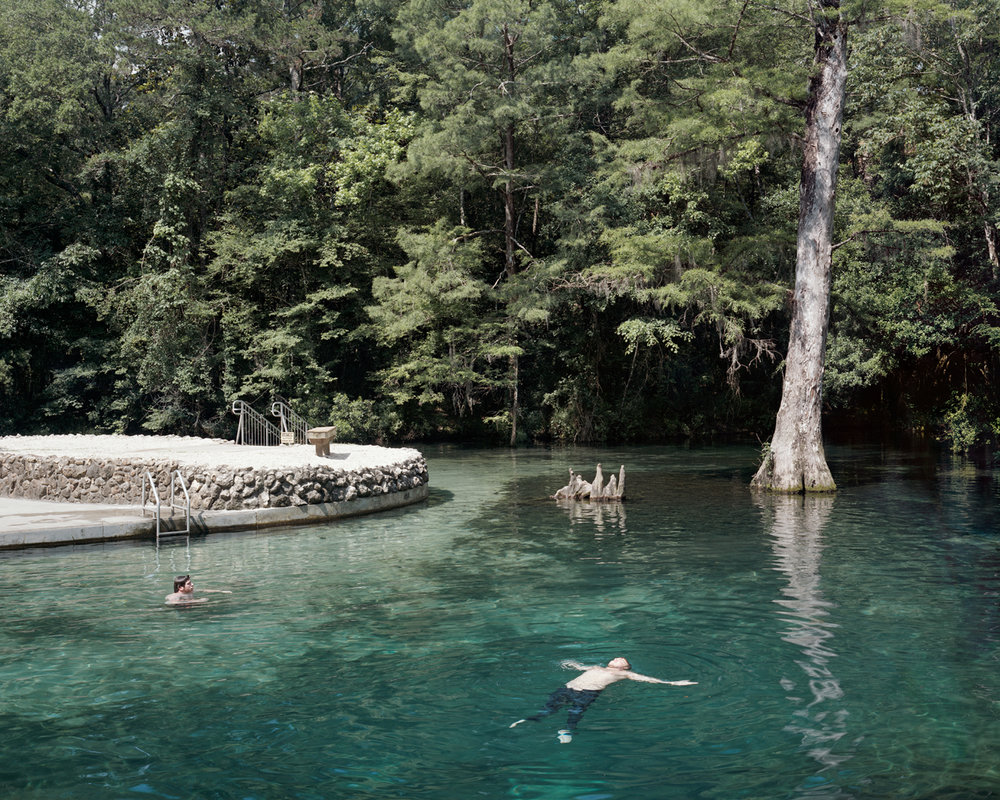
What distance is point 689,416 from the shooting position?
4000 centimetres

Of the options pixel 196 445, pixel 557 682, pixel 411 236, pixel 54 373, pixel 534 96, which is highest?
pixel 534 96

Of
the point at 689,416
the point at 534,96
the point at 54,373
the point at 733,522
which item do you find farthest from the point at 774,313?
the point at 54,373

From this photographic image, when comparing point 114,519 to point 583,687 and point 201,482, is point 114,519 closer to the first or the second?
point 201,482

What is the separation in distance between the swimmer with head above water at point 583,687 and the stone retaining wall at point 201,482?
33.2 feet

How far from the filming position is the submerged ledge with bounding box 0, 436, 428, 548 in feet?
50.7

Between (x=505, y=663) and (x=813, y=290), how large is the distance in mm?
15636

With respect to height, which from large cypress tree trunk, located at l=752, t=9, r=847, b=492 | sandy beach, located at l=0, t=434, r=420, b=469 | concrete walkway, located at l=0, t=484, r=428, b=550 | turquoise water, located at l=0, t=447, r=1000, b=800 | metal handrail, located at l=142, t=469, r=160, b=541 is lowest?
turquoise water, located at l=0, t=447, r=1000, b=800

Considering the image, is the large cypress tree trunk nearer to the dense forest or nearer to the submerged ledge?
the dense forest

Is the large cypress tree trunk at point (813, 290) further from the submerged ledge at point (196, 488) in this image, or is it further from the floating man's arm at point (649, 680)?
the floating man's arm at point (649, 680)

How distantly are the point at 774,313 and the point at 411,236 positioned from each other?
47.4 ft

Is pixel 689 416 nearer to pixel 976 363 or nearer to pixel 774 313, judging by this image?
pixel 774 313

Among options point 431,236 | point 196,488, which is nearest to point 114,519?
point 196,488

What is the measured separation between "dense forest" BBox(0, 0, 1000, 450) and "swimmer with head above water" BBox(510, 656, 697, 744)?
75.0 feet

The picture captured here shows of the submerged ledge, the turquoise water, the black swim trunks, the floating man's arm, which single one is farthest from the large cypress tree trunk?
the black swim trunks
